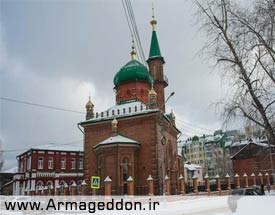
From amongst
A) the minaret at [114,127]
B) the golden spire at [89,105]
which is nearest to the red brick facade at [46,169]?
the golden spire at [89,105]

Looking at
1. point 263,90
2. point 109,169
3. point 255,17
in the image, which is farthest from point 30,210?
point 255,17

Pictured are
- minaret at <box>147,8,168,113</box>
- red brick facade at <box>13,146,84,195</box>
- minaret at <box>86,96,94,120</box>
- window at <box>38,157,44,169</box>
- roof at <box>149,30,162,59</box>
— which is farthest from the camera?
window at <box>38,157,44,169</box>

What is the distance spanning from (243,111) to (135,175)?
1708 cm

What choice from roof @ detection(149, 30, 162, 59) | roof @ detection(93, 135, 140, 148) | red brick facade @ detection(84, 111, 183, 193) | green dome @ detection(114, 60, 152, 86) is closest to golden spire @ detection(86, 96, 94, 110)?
red brick facade @ detection(84, 111, 183, 193)

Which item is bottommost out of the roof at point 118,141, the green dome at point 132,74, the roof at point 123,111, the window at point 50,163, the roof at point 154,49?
the window at point 50,163

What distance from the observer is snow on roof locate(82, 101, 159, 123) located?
29.5 meters

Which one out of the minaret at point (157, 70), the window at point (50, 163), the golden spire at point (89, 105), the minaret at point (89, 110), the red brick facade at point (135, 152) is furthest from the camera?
the window at point (50, 163)

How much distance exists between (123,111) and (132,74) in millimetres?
5359

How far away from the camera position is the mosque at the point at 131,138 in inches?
1056

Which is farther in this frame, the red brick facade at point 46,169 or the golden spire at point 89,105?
the red brick facade at point 46,169

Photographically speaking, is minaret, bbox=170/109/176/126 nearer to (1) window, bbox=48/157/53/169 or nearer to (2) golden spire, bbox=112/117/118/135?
(2) golden spire, bbox=112/117/118/135

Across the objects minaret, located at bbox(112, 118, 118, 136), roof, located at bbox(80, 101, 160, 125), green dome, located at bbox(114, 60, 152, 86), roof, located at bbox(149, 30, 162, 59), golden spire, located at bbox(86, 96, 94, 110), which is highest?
roof, located at bbox(149, 30, 162, 59)

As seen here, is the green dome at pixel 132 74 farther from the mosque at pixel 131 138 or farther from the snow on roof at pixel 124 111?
the snow on roof at pixel 124 111

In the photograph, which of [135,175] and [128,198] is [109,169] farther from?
[128,198]
